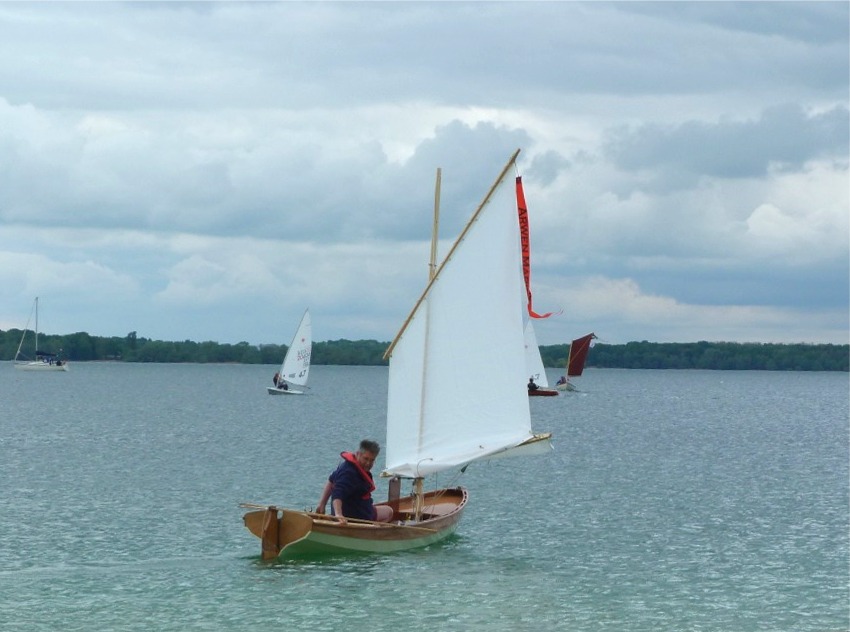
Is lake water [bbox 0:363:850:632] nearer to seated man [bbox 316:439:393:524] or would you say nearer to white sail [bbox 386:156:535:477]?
seated man [bbox 316:439:393:524]

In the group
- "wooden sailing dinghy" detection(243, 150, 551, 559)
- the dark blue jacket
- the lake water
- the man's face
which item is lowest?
the lake water

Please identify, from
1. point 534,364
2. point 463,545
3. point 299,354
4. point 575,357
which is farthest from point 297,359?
point 463,545

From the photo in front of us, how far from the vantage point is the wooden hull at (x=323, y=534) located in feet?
82.4

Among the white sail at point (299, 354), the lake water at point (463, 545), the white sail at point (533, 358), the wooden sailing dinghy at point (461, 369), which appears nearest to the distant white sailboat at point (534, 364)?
the white sail at point (533, 358)

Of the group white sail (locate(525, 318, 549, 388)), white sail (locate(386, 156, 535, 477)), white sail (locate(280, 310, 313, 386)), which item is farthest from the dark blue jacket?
white sail (locate(280, 310, 313, 386))

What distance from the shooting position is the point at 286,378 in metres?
112

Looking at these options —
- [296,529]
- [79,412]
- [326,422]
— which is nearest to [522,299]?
[296,529]

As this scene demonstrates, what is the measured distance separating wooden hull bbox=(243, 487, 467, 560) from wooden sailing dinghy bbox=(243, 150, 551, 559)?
6 cm

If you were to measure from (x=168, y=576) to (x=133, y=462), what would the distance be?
2515cm

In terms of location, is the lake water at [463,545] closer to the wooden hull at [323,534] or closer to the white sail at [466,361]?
the wooden hull at [323,534]

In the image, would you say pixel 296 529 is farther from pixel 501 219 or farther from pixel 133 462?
pixel 133 462

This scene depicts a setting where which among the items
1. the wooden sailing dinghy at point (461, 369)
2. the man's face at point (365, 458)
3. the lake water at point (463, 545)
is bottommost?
the lake water at point (463, 545)

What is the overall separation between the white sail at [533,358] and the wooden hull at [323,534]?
64129 mm

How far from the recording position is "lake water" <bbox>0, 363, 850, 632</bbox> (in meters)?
22.6
